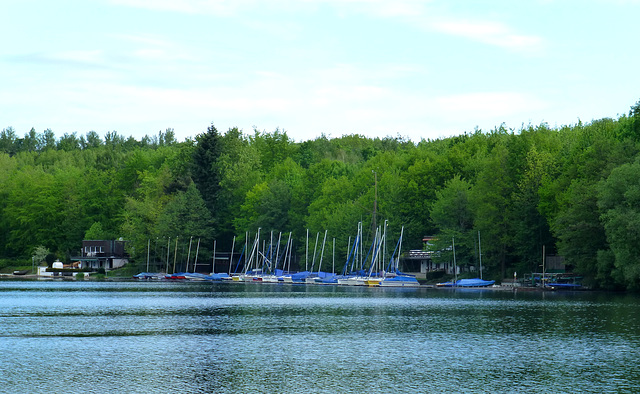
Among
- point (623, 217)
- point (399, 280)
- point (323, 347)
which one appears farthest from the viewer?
point (399, 280)

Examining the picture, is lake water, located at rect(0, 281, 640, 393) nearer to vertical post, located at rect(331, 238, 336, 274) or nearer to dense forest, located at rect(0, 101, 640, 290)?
dense forest, located at rect(0, 101, 640, 290)

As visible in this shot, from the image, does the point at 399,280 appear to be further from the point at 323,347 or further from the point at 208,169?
the point at 323,347

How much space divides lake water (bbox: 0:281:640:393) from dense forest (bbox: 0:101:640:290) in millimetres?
11682

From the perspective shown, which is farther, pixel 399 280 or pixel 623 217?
pixel 399 280

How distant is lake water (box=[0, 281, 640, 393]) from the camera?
34.2 m

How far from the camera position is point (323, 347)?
148 ft

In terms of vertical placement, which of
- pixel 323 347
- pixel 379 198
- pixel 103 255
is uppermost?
pixel 379 198

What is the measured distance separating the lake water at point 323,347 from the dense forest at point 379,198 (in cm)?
1168

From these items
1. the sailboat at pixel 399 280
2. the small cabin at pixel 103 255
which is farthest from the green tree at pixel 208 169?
the sailboat at pixel 399 280

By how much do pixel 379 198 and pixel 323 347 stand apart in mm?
79950

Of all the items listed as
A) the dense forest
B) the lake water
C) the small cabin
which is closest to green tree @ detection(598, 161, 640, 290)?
the dense forest

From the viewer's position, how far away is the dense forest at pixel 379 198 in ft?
283

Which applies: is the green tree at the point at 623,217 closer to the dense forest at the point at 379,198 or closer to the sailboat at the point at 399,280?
the dense forest at the point at 379,198

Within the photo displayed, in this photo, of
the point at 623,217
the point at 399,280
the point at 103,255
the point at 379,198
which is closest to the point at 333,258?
the point at 379,198
